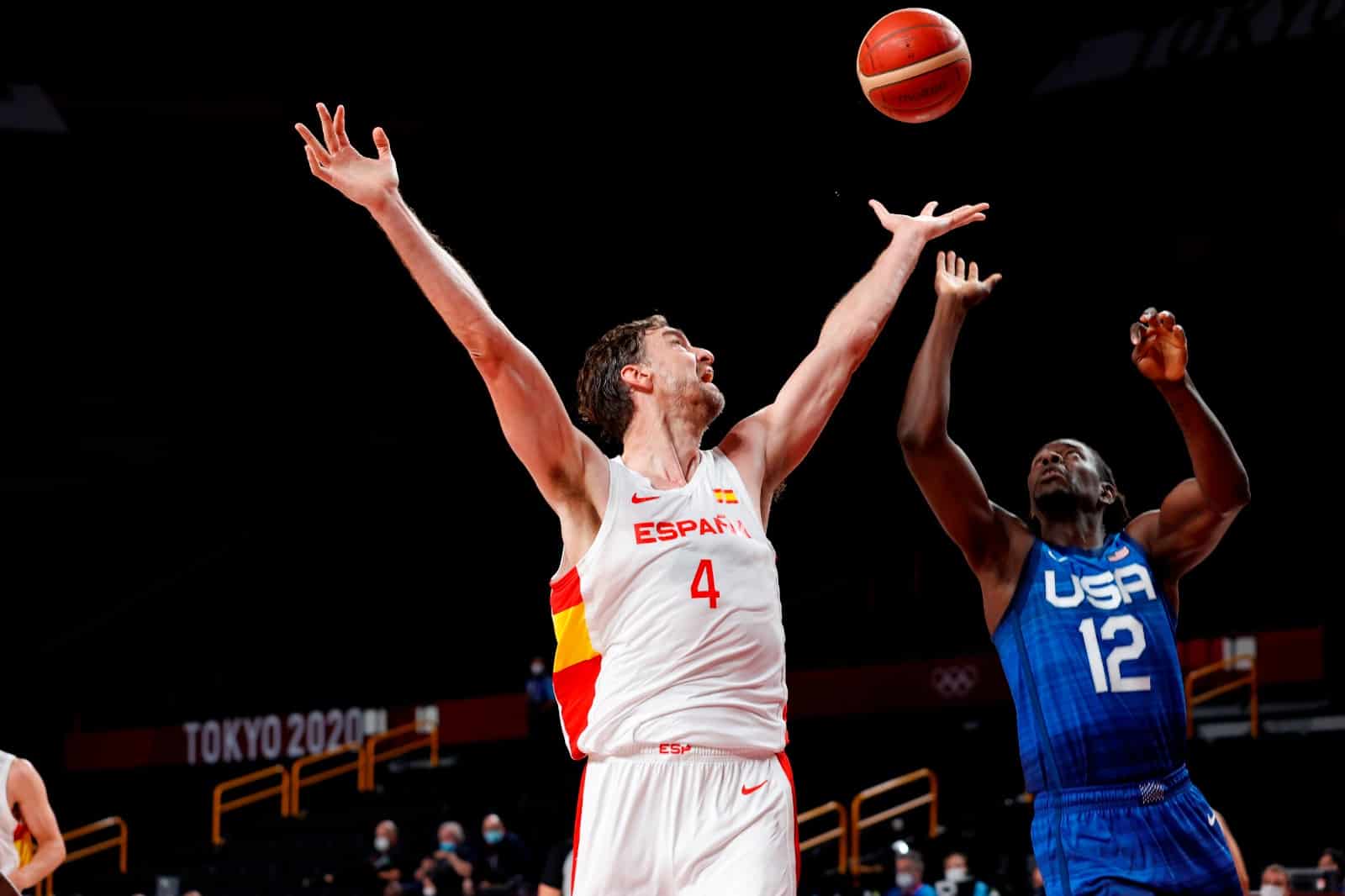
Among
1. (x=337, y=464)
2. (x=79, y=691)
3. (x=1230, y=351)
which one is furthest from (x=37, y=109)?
(x=1230, y=351)

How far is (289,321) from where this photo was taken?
83.8 feet

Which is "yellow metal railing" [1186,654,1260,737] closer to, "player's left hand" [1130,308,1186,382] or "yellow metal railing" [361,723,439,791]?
"yellow metal railing" [361,723,439,791]

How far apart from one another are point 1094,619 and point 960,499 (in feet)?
1.86

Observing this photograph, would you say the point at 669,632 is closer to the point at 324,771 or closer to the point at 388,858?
the point at 388,858

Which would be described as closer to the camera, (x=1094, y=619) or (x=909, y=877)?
(x=1094, y=619)

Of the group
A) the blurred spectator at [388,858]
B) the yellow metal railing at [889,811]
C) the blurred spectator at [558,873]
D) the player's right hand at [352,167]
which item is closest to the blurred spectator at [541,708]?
the blurred spectator at [388,858]

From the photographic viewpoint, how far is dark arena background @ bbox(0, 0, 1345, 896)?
18.9m

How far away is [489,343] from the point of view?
416 centimetres

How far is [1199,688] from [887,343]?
5699mm

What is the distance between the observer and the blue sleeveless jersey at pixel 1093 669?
16.1 feet

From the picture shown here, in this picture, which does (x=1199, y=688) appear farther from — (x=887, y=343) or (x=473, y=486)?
(x=473, y=486)

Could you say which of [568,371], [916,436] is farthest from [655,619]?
[568,371]

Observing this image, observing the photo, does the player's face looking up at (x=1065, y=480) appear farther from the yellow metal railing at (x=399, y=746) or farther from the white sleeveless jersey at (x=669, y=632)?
the yellow metal railing at (x=399, y=746)

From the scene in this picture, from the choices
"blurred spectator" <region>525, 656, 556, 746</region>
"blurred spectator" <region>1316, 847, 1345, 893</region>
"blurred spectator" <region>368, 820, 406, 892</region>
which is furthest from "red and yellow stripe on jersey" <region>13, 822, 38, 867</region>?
"blurred spectator" <region>525, 656, 556, 746</region>
